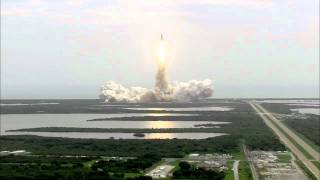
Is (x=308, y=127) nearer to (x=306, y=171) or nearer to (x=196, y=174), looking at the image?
(x=306, y=171)

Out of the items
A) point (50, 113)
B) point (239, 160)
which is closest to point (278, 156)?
point (239, 160)

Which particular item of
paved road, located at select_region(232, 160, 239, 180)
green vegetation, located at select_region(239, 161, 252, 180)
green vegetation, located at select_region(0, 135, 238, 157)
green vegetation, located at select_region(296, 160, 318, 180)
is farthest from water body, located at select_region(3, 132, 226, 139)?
green vegetation, located at select_region(296, 160, 318, 180)

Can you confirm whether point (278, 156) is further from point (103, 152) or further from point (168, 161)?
point (103, 152)

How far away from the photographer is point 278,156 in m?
67.9

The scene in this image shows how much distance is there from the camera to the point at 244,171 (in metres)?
57.7

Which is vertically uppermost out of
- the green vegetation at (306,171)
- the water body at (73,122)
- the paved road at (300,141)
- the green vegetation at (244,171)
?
the water body at (73,122)

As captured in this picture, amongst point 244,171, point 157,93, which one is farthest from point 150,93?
point 244,171

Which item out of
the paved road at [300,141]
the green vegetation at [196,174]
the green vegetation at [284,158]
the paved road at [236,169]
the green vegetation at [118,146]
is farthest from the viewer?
the green vegetation at [118,146]

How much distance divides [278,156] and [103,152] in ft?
68.7

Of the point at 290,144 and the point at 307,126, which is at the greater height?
the point at 307,126

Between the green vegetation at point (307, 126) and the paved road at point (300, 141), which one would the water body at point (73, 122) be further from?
the green vegetation at point (307, 126)

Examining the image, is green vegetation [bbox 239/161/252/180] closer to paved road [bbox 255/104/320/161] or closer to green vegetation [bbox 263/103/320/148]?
paved road [bbox 255/104/320/161]

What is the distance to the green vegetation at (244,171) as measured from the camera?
54.6 metres

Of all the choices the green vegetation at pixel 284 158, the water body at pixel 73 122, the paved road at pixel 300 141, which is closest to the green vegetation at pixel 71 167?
the green vegetation at pixel 284 158
